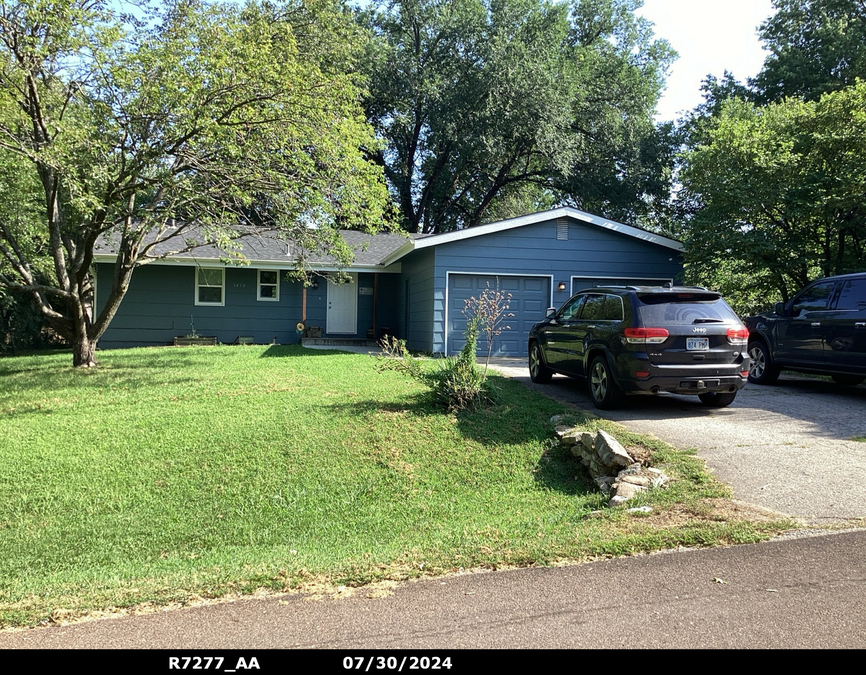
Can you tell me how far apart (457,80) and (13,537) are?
26566 mm

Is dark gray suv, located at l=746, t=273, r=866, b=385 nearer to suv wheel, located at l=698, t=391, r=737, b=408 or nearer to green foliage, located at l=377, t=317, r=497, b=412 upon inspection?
suv wheel, located at l=698, t=391, r=737, b=408

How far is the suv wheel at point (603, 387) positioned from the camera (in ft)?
27.4

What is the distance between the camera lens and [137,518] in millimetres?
6059

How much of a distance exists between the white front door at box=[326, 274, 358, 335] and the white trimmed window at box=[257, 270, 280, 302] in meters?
1.65

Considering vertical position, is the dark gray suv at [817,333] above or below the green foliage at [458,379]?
above

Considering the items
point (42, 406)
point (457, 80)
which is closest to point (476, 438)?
point (42, 406)

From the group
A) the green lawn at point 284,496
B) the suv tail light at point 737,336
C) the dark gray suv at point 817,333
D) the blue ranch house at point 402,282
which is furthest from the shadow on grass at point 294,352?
the suv tail light at point 737,336

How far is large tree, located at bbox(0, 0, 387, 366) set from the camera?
30.8ft

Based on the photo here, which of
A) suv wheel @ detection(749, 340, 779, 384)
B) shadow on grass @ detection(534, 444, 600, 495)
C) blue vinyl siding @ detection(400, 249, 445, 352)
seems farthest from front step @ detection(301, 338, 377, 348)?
shadow on grass @ detection(534, 444, 600, 495)

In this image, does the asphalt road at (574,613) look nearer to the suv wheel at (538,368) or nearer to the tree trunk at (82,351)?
the suv wheel at (538,368)

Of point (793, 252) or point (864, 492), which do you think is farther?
point (793, 252)

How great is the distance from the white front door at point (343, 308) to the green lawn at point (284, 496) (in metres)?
9.96

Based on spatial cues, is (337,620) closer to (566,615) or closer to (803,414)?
(566,615)

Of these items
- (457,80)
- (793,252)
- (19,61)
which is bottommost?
(793,252)
